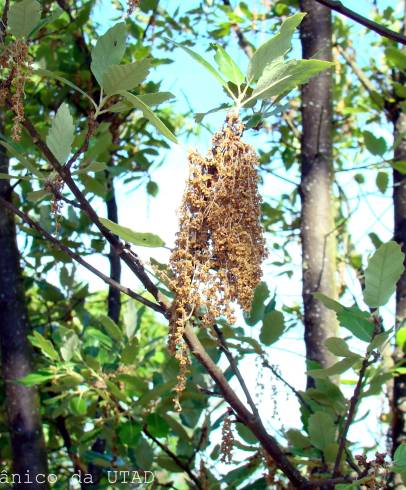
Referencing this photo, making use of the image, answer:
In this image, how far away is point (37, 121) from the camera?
6.70 feet

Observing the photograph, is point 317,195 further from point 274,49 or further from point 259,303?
point 274,49

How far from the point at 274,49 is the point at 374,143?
90 centimetres

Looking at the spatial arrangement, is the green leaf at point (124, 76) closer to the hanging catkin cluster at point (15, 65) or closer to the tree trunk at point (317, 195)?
the hanging catkin cluster at point (15, 65)

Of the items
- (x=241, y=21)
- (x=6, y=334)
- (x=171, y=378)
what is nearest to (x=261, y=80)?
(x=171, y=378)

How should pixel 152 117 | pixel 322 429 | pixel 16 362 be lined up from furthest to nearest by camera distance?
pixel 16 362 → pixel 322 429 → pixel 152 117

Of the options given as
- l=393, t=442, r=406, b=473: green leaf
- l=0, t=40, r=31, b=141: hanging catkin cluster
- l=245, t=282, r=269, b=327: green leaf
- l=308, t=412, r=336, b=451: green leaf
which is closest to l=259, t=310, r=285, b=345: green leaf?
l=245, t=282, r=269, b=327: green leaf

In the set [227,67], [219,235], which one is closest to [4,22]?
[227,67]

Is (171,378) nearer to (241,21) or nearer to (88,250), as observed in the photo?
(88,250)

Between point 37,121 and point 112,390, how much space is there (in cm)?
100

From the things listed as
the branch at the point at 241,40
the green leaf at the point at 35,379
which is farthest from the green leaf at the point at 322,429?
the branch at the point at 241,40

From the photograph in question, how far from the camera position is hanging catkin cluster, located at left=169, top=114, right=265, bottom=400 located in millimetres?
781

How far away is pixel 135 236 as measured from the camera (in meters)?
0.79

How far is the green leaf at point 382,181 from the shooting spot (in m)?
1.71

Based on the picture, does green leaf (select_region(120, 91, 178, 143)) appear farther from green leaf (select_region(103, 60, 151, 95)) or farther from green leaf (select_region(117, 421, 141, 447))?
green leaf (select_region(117, 421, 141, 447))
